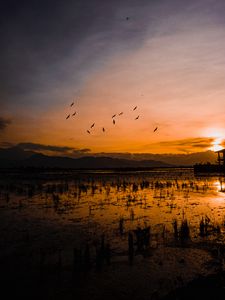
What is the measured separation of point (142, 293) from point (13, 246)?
6.39 metres

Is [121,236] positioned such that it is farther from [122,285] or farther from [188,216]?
[188,216]

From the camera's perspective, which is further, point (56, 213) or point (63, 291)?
point (56, 213)

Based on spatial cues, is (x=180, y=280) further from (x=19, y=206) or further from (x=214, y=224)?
(x=19, y=206)

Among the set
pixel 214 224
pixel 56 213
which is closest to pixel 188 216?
pixel 214 224

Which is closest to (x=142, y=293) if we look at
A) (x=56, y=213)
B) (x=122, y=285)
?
(x=122, y=285)

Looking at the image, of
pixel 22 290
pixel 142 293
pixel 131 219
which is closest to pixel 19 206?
pixel 131 219

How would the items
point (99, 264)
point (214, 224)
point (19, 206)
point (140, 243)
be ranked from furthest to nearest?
point (19, 206), point (214, 224), point (140, 243), point (99, 264)

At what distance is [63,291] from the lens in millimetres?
8148

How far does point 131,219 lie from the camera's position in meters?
17.2

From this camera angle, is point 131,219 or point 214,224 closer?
point 214,224

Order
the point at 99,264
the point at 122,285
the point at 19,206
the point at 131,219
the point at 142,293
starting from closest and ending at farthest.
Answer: the point at 142,293, the point at 122,285, the point at 99,264, the point at 131,219, the point at 19,206

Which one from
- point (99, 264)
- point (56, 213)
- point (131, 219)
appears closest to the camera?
point (99, 264)

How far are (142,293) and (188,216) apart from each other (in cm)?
1063

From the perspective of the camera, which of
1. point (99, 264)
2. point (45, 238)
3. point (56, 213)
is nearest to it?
point (99, 264)
